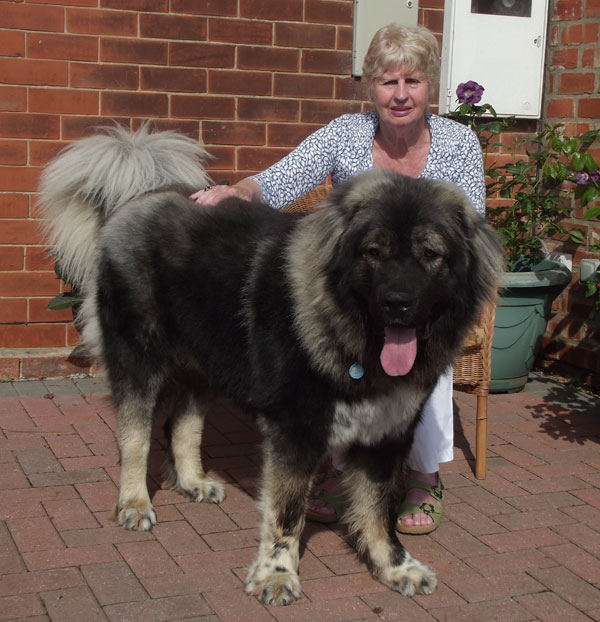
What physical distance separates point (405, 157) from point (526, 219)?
8.49 feet

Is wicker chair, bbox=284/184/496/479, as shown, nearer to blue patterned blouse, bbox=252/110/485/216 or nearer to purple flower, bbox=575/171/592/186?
blue patterned blouse, bbox=252/110/485/216

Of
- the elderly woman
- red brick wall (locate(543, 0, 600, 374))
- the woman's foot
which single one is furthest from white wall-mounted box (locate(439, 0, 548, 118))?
the woman's foot

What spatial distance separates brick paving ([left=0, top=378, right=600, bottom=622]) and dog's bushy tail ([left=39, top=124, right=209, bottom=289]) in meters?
1.04

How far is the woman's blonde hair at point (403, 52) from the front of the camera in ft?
13.0

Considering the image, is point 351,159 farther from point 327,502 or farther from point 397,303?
point 327,502

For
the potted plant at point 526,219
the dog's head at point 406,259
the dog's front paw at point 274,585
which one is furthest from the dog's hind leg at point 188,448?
the potted plant at point 526,219

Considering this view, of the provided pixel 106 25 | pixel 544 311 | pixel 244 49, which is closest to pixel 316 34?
pixel 244 49

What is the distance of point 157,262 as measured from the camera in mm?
3754

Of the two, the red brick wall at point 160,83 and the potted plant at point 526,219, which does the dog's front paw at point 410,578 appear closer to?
the potted plant at point 526,219

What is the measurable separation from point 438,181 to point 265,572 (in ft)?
5.03

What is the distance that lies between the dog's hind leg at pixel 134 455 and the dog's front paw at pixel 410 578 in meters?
1.05

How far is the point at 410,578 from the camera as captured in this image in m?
3.37

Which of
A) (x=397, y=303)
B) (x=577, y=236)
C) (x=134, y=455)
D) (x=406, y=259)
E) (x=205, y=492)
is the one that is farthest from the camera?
(x=577, y=236)

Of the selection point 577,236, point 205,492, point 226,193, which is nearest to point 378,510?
point 205,492
